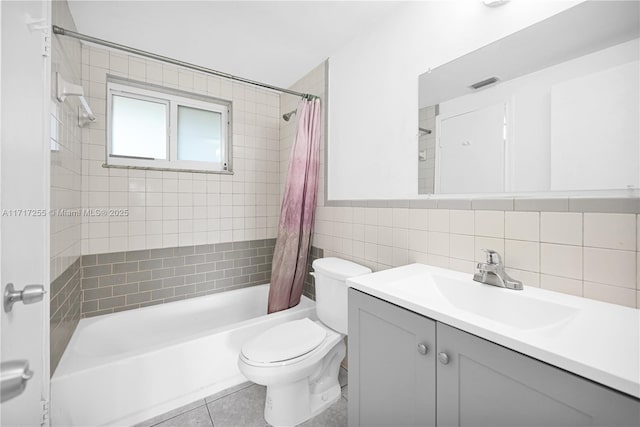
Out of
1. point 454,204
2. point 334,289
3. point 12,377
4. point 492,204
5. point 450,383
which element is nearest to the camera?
point 12,377

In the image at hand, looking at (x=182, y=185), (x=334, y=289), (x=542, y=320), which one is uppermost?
(x=182, y=185)

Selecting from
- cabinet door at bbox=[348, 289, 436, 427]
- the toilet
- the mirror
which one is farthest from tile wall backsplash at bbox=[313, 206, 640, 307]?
cabinet door at bbox=[348, 289, 436, 427]

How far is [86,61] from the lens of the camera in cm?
185

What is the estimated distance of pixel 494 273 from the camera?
1.03 metres

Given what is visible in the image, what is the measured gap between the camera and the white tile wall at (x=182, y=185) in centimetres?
188

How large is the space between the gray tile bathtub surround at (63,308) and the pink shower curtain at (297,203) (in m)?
1.21

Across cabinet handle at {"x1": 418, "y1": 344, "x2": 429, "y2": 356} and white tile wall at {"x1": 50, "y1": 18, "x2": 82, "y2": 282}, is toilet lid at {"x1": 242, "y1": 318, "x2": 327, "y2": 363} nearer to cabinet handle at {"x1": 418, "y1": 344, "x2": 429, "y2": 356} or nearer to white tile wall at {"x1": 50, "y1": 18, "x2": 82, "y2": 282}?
cabinet handle at {"x1": 418, "y1": 344, "x2": 429, "y2": 356}

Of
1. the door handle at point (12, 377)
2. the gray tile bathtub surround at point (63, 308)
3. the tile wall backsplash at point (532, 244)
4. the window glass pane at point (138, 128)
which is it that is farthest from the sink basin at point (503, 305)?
the window glass pane at point (138, 128)

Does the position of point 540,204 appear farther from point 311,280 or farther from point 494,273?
point 311,280

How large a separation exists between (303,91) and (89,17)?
57.7 inches

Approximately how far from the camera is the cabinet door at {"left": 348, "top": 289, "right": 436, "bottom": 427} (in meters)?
0.84

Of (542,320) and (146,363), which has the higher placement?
(542,320)

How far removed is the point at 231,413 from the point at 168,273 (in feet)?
3.86

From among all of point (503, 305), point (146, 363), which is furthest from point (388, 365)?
point (146, 363)
